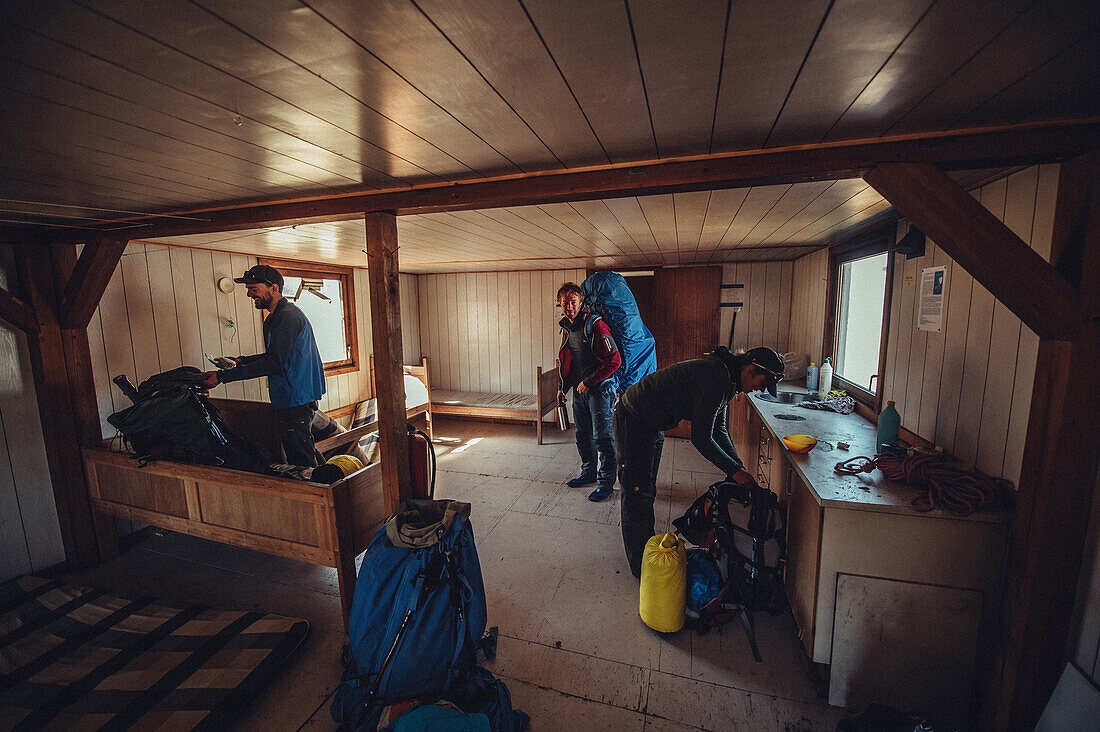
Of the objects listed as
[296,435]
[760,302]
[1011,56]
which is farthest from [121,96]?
[760,302]

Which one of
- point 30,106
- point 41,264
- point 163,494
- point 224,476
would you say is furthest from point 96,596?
point 30,106

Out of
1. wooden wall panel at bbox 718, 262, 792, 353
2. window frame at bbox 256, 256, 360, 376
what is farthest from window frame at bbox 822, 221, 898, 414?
window frame at bbox 256, 256, 360, 376

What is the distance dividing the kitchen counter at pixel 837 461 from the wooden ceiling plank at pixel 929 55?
1.34m

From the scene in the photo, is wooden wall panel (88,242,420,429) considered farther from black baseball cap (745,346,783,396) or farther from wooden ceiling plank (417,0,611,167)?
black baseball cap (745,346,783,396)

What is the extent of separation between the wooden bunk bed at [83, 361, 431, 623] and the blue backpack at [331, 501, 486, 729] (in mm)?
430

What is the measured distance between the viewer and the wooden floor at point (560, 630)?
1754mm

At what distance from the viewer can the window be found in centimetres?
279

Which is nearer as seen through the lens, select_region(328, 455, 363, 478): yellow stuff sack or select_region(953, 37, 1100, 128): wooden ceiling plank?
select_region(953, 37, 1100, 128): wooden ceiling plank

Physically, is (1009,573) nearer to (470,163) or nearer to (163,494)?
(470,163)

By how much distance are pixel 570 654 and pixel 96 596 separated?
2.75 m

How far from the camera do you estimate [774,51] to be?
0.92m

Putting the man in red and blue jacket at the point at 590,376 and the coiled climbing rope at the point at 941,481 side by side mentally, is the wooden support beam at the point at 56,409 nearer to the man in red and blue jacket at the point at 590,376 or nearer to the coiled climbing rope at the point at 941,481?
the man in red and blue jacket at the point at 590,376

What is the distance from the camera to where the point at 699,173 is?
1.60 metres

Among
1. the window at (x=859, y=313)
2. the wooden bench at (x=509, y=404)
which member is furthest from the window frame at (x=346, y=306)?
the window at (x=859, y=313)
